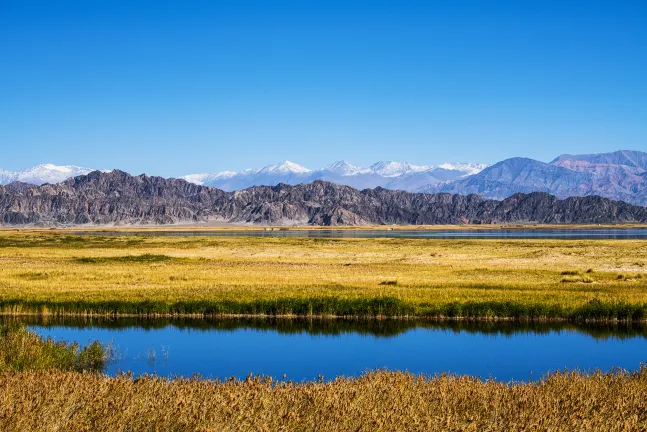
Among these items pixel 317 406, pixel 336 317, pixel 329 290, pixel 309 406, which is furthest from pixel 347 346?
pixel 317 406

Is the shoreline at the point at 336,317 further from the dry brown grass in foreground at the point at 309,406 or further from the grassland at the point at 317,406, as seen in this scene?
the dry brown grass in foreground at the point at 309,406

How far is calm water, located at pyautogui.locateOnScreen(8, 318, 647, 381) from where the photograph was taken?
925 inches

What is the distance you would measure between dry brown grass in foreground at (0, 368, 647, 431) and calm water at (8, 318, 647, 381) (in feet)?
28.1

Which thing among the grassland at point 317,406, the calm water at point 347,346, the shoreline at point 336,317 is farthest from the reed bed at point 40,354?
the shoreline at point 336,317

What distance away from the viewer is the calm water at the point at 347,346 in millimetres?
23484

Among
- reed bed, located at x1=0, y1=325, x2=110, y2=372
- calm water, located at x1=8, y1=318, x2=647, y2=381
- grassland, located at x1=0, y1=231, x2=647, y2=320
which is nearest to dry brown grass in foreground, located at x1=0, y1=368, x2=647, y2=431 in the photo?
reed bed, located at x1=0, y1=325, x2=110, y2=372

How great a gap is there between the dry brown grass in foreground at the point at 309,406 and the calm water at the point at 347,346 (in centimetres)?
857

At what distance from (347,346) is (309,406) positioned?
56.0 ft

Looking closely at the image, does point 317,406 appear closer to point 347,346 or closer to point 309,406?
point 309,406

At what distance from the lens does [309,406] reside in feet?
35.3

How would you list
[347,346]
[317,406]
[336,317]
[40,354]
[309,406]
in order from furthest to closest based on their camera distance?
[336,317] → [347,346] → [40,354] → [309,406] → [317,406]

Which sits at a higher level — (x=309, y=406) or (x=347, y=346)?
(x=309, y=406)

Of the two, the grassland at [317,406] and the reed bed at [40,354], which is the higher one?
the grassland at [317,406]

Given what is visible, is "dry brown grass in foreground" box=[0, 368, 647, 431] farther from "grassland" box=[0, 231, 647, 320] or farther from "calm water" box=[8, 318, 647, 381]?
"grassland" box=[0, 231, 647, 320]
